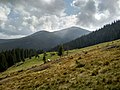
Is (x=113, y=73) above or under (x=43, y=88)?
above

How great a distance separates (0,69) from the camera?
479ft

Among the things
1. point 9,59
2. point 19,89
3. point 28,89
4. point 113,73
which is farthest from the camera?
point 9,59

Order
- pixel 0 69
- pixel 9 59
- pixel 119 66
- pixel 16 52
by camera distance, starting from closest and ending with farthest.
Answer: pixel 119 66
pixel 0 69
pixel 9 59
pixel 16 52

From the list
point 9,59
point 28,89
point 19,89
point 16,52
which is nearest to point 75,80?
point 28,89

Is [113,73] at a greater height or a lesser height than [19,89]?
greater

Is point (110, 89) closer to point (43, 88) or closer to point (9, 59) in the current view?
point (43, 88)

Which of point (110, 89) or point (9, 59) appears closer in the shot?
point (110, 89)

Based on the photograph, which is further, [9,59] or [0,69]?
[9,59]

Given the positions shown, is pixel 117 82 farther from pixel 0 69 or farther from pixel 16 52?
pixel 16 52

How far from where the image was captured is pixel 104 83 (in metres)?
19.4

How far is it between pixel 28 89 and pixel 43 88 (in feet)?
10.4

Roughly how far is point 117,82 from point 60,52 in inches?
4163

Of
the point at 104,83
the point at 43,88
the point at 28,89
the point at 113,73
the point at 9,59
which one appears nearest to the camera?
the point at 104,83

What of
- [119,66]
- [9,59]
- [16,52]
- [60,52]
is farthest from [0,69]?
[119,66]
